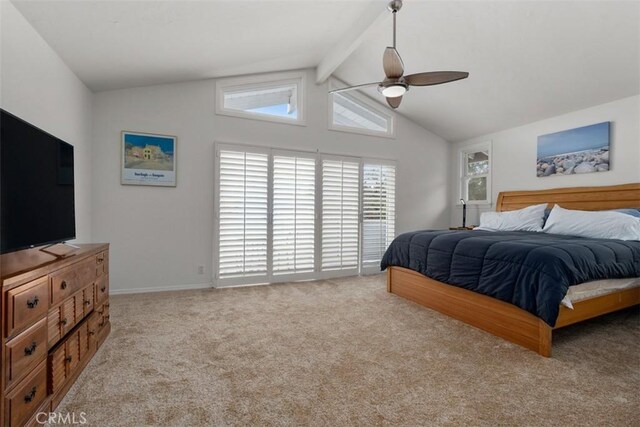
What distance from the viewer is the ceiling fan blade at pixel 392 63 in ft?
8.00

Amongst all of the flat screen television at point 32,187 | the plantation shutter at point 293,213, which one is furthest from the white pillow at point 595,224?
the flat screen television at point 32,187

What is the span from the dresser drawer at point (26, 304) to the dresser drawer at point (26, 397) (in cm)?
25

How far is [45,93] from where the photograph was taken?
248 centimetres

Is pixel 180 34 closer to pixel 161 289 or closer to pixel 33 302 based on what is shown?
pixel 33 302

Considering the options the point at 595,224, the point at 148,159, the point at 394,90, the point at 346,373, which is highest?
the point at 394,90

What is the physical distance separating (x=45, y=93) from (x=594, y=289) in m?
4.71

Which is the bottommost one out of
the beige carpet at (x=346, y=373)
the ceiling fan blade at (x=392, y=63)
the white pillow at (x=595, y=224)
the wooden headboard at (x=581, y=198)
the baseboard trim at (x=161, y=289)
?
the beige carpet at (x=346, y=373)

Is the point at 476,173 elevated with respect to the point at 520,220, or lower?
elevated

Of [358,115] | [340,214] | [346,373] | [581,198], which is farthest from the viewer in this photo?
[358,115]

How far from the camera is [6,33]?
195 centimetres

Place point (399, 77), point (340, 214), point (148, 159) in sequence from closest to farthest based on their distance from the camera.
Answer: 1. point (399, 77)
2. point (148, 159)
3. point (340, 214)

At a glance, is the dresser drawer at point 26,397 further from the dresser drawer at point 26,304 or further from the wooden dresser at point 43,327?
the dresser drawer at point 26,304

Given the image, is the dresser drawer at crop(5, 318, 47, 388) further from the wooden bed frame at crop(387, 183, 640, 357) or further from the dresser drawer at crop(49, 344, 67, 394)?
the wooden bed frame at crop(387, 183, 640, 357)

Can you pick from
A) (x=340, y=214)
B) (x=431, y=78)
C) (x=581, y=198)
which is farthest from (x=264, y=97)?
(x=581, y=198)
